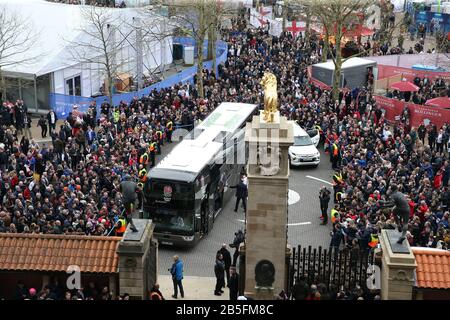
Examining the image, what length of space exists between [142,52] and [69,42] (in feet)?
23.5

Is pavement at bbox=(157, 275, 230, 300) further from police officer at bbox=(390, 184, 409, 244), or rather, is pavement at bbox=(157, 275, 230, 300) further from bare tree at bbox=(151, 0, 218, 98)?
bare tree at bbox=(151, 0, 218, 98)

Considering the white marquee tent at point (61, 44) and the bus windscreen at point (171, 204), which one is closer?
the bus windscreen at point (171, 204)

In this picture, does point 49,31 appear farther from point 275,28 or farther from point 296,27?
point 296,27

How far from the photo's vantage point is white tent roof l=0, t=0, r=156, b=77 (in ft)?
129

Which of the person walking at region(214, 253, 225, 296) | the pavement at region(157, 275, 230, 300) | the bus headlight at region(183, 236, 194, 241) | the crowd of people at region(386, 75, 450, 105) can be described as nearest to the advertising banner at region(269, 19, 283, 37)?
the crowd of people at region(386, 75, 450, 105)

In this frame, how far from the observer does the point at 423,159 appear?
29984 millimetres

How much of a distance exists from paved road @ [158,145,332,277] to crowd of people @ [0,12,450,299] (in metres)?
1.12

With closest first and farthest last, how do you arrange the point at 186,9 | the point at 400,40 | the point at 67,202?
the point at 67,202 → the point at 186,9 → the point at 400,40

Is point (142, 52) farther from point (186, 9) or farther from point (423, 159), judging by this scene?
point (423, 159)

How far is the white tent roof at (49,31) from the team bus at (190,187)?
13.4 m

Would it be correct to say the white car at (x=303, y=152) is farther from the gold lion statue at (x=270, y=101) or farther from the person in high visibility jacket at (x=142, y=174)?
the gold lion statue at (x=270, y=101)

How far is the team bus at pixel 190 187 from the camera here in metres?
25.2

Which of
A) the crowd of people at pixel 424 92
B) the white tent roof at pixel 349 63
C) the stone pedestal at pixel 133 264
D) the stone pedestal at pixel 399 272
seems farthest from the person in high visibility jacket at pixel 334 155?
the stone pedestal at pixel 133 264

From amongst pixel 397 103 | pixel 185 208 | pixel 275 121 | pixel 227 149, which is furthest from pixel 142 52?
pixel 275 121
